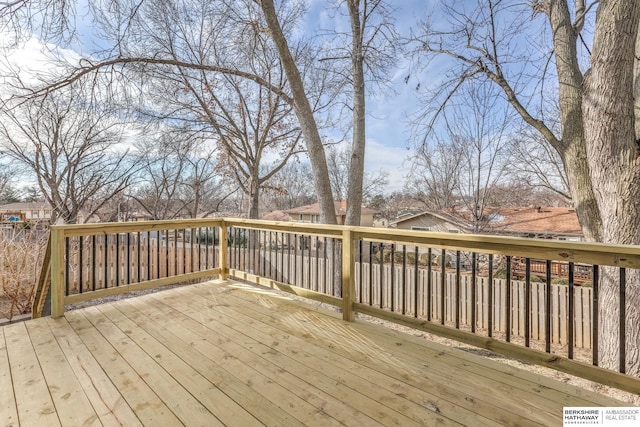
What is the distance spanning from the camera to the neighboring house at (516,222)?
10.9 metres

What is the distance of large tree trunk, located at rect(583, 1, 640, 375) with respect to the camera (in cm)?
323

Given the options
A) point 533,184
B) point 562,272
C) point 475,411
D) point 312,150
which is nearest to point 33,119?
point 312,150

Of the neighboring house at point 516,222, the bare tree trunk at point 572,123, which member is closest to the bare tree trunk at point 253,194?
the neighboring house at point 516,222

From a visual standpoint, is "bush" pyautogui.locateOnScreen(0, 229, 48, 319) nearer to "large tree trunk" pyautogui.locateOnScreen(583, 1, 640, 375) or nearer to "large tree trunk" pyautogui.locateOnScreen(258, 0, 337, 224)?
"large tree trunk" pyautogui.locateOnScreen(258, 0, 337, 224)

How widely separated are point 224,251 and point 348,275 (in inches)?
89.2

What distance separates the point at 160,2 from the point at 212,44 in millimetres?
1534

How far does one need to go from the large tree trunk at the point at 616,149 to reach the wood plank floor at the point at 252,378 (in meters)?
2.14

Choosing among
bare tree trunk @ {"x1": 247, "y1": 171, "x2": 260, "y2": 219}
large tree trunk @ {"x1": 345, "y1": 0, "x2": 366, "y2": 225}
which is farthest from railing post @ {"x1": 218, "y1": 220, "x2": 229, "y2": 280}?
bare tree trunk @ {"x1": 247, "y1": 171, "x2": 260, "y2": 219}

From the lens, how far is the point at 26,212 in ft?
40.0

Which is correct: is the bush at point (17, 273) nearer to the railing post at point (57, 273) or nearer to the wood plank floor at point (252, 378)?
the railing post at point (57, 273)

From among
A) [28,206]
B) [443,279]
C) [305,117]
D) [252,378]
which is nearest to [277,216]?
[28,206]

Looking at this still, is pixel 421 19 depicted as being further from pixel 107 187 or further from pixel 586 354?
pixel 107 187

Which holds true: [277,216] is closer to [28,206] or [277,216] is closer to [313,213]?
[313,213]

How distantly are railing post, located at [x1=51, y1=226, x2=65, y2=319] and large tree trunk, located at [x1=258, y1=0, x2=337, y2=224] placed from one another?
11.8 feet
